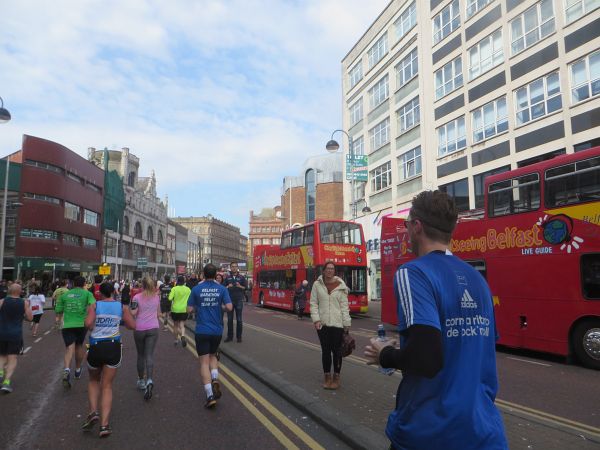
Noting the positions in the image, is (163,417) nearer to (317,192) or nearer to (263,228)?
(317,192)

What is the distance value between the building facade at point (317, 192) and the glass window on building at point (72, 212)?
96.9 feet

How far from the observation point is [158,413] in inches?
227

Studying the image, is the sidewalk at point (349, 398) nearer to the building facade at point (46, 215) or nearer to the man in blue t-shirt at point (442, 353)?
the man in blue t-shirt at point (442, 353)

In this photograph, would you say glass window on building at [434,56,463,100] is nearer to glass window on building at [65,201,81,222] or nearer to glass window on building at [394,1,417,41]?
glass window on building at [394,1,417,41]

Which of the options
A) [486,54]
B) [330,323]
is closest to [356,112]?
[486,54]

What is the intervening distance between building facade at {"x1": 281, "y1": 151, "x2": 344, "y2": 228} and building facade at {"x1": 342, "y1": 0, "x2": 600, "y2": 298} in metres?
23.6

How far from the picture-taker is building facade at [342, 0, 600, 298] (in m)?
18.4

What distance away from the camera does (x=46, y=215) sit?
1748 inches

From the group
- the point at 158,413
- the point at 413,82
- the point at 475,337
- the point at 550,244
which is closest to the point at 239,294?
the point at 158,413

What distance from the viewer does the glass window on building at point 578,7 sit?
17.7 metres

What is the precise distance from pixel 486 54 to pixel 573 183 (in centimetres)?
1635

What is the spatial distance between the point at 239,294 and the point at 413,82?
22.1 meters

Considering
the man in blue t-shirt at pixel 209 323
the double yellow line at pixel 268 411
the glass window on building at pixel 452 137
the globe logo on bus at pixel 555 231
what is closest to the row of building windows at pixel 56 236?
the glass window on building at pixel 452 137

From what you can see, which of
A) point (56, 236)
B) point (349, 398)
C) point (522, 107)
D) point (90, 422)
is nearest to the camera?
point (90, 422)
